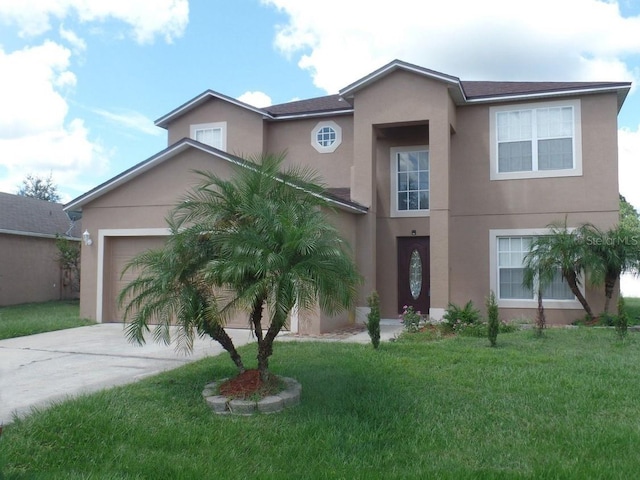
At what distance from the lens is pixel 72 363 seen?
9188 millimetres

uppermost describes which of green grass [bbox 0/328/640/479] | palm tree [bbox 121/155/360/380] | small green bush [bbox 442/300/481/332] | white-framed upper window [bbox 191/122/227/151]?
white-framed upper window [bbox 191/122/227/151]

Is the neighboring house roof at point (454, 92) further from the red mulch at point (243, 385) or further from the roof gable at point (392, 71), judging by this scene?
the red mulch at point (243, 385)

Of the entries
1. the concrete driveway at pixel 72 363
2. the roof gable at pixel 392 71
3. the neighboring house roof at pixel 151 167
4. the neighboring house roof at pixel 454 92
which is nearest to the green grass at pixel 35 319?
the concrete driveway at pixel 72 363

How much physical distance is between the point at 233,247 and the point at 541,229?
1020cm

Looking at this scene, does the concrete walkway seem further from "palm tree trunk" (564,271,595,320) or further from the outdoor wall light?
"palm tree trunk" (564,271,595,320)

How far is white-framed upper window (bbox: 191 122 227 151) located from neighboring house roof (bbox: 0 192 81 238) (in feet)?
19.3

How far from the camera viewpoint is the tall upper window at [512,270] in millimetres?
14328

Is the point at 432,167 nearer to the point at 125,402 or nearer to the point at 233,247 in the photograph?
the point at 233,247

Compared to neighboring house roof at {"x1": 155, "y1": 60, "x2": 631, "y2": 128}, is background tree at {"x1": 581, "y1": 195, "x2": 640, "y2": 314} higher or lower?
lower

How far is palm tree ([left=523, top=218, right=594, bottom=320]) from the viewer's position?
13.0m

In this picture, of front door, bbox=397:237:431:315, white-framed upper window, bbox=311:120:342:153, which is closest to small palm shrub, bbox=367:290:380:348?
front door, bbox=397:237:431:315

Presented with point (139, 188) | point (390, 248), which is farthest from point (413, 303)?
point (139, 188)

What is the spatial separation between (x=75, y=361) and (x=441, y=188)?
29.6ft

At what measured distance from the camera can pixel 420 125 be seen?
15.1 meters
